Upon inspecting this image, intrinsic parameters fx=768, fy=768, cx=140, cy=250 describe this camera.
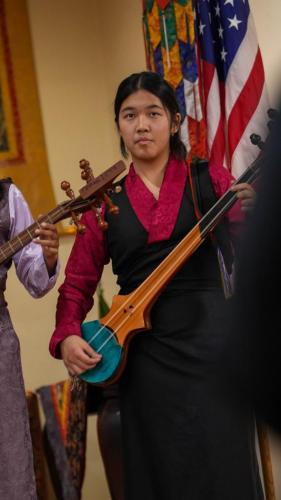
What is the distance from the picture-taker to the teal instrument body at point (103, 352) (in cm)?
197

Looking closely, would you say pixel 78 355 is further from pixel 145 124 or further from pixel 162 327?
pixel 145 124

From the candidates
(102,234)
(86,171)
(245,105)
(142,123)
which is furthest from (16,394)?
(245,105)

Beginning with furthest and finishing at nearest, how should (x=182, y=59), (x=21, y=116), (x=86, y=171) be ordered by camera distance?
(x=21, y=116) < (x=182, y=59) < (x=86, y=171)

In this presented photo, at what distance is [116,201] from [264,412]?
1.36m

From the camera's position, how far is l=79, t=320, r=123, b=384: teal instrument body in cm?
197

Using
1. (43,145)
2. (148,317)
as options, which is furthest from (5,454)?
(43,145)

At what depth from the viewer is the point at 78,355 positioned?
6.48ft

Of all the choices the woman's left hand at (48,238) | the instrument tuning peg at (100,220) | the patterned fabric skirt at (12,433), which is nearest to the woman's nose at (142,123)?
the instrument tuning peg at (100,220)

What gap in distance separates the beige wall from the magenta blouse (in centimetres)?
151

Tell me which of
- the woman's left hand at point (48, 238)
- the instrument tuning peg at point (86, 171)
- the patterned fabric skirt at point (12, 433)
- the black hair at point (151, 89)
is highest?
the black hair at point (151, 89)

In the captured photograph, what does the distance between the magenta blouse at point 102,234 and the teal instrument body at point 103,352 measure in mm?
45

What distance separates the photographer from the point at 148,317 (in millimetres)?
1957

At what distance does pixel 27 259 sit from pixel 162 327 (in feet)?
1.41

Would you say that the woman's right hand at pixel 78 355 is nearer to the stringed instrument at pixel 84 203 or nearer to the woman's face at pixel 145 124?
the stringed instrument at pixel 84 203
